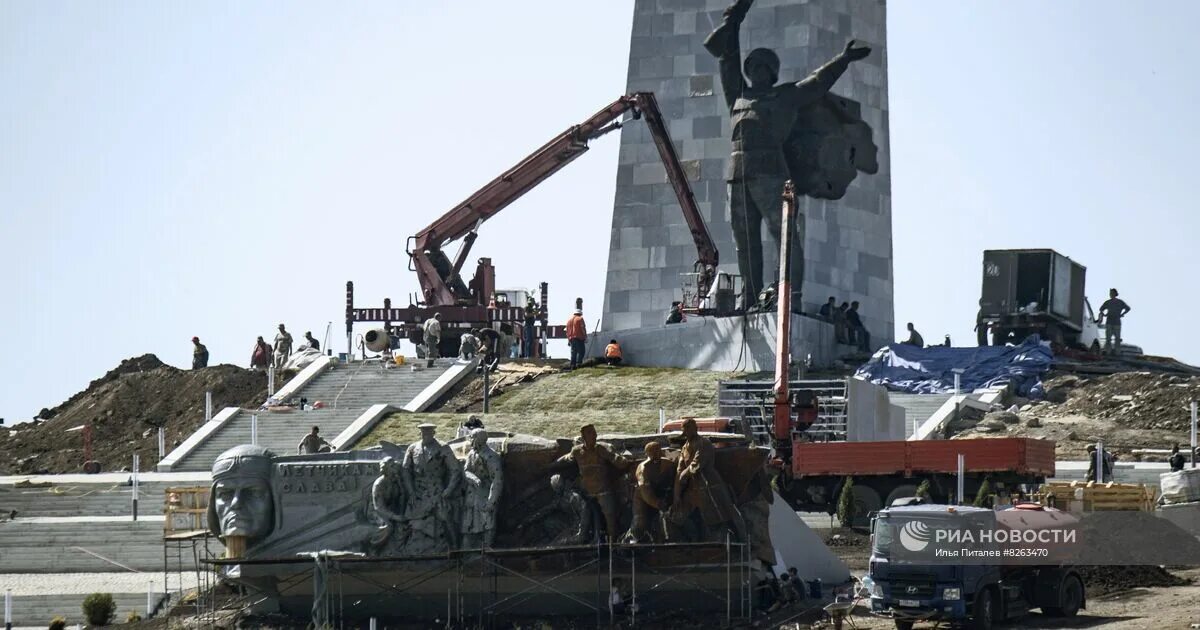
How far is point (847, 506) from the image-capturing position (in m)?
32.4

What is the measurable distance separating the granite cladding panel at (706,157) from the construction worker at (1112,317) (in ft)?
16.5

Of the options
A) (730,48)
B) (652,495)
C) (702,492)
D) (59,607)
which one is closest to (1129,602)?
(702,492)

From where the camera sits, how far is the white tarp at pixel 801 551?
1107 inches

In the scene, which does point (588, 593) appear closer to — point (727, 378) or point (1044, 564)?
point (1044, 564)

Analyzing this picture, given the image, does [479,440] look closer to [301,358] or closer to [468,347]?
[468,347]

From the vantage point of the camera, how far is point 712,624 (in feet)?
84.5

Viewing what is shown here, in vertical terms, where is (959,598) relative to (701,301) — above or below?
below

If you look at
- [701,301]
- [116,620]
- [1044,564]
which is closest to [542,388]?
[701,301]

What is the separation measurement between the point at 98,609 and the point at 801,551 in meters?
8.49

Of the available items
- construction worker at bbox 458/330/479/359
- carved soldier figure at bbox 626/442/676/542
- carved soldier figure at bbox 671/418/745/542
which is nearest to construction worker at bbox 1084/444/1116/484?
carved soldier figure at bbox 671/418/745/542

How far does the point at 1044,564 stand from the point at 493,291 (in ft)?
93.1

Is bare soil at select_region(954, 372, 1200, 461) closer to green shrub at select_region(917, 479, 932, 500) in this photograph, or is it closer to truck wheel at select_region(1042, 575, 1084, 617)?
green shrub at select_region(917, 479, 932, 500)

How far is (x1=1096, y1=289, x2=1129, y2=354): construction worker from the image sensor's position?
49.8 m

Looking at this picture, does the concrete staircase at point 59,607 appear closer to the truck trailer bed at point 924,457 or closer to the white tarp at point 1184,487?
the truck trailer bed at point 924,457
